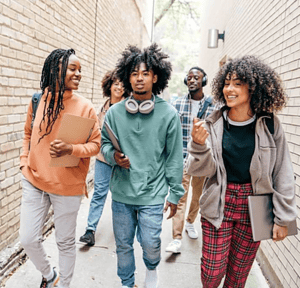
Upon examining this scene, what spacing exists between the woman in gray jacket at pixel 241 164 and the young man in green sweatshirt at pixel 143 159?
0.32 meters

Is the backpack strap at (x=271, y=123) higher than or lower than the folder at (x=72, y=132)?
higher

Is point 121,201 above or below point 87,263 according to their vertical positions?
above

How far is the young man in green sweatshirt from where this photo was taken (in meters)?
2.28

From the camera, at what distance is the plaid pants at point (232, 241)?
2084mm

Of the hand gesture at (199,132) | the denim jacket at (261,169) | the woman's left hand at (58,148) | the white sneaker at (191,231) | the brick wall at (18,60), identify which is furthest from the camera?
the white sneaker at (191,231)

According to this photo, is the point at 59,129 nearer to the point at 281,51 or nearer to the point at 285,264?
the point at 285,264

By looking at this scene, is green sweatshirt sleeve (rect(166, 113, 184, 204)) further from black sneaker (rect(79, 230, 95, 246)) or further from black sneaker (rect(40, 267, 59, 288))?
black sneaker (rect(79, 230, 95, 246))

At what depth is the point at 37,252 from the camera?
2.27 m

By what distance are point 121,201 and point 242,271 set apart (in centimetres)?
106

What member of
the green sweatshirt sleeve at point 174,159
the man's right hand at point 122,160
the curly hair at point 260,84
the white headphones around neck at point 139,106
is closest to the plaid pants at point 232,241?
the green sweatshirt sleeve at point 174,159

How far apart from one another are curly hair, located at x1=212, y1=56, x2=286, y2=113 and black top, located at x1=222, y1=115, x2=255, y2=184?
0.16m

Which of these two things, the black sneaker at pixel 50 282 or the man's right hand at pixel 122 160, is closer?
the man's right hand at pixel 122 160

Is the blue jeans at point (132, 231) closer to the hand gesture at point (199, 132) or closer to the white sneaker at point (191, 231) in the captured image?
the hand gesture at point (199, 132)

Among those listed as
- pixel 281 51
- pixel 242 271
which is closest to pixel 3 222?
pixel 242 271
